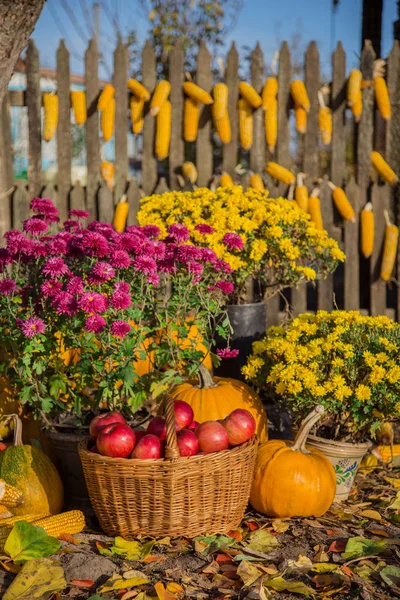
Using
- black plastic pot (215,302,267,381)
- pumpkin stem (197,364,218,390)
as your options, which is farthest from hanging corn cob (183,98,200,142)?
pumpkin stem (197,364,218,390)

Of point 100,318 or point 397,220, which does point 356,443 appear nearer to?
point 100,318

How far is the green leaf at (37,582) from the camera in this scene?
2078 mm

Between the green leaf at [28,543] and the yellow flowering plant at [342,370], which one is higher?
the yellow flowering plant at [342,370]

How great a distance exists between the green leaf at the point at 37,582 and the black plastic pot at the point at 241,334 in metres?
1.96

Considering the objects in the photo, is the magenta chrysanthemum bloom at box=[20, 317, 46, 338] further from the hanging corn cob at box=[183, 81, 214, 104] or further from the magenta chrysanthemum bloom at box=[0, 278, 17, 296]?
the hanging corn cob at box=[183, 81, 214, 104]

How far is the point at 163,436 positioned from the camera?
8.84ft

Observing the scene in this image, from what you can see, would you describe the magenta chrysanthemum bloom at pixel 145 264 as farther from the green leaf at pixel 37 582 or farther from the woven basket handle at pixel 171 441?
the green leaf at pixel 37 582

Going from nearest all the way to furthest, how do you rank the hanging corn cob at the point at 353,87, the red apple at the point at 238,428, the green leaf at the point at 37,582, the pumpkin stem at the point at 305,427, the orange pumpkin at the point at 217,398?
1. the green leaf at the point at 37,582
2. the red apple at the point at 238,428
3. the pumpkin stem at the point at 305,427
4. the orange pumpkin at the point at 217,398
5. the hanging corn cob at the point at 353,87

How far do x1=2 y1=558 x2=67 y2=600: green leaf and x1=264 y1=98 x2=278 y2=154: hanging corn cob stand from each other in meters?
4.37

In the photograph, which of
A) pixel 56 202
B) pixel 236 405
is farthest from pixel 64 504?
pixel 56 202

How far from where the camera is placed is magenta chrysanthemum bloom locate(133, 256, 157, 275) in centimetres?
285

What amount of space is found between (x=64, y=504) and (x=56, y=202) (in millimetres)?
3204

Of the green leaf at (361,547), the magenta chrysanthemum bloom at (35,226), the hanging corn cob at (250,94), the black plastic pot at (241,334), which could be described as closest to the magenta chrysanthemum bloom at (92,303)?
the magenta chrysanthemum bloom at (35,226)

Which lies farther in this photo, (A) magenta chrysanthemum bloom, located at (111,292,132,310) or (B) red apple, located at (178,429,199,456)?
(A) magenta chrysanthemum bloom, located at (111,292,132,310)
